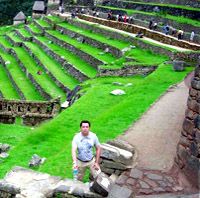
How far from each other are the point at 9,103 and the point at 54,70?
6.77m

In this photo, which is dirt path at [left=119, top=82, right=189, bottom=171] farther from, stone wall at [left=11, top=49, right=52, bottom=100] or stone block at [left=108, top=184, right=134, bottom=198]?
stone wall at [left=11, top=49, right=52, bottom=100]

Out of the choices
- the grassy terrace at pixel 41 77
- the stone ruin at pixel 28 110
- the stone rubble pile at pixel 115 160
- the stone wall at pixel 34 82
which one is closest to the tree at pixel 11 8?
the grassy terrace at pixel 41 77

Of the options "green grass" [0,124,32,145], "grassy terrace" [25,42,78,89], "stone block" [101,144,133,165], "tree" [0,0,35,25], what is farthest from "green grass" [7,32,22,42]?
"stone block" [101,144,133,165]

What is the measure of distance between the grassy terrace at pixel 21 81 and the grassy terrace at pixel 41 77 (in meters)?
0.70

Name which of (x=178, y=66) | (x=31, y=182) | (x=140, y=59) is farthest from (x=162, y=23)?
(x=31, y=182)

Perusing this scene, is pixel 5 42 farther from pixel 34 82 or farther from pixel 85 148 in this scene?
pixel 85 148

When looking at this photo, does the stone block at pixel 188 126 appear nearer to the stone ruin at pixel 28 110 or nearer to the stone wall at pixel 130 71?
the stone wall at pixel 130 71

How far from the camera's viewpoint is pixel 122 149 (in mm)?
10922

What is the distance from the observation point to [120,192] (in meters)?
9.07

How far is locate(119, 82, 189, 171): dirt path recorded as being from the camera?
1074 centimetres

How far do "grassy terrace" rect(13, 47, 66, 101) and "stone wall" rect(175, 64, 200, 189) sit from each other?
1753cm

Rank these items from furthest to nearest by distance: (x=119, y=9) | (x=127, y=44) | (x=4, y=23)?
1. (x=4, y=23)
2. (x=119, y=9)
3. (x=127, y=44)

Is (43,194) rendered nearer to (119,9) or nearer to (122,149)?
(122,149)

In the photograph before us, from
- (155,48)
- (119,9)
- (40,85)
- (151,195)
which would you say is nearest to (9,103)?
(40,85)
